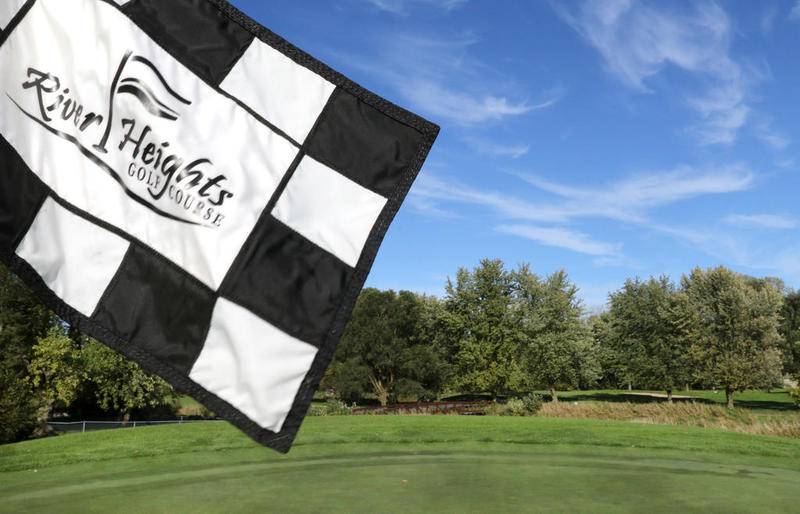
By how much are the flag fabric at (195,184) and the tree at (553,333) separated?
4736 centimetres

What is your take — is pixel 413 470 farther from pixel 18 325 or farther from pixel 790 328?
pixel 790 328

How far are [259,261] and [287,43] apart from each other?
72 centimetres

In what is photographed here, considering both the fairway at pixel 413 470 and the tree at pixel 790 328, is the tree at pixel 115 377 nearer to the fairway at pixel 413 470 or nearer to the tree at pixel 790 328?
the fairway at pixel 413 470

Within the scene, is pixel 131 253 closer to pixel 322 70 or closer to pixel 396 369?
pixel 322 70

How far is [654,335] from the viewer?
168 feet

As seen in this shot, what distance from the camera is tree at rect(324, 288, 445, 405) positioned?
51750 millimetres

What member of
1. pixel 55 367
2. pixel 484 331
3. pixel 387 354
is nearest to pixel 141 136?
pixel 55 367

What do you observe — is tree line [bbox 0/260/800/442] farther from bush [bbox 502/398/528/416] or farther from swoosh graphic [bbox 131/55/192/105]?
swoosh graphic [bbox 131/55/192/105]

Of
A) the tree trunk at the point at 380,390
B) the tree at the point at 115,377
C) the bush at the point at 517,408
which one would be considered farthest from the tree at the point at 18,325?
the tree trunk at the point at 380,390

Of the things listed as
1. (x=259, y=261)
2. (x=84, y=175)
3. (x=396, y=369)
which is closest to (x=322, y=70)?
(x=259, y=261)

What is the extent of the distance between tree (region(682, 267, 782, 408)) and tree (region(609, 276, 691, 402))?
1.31m

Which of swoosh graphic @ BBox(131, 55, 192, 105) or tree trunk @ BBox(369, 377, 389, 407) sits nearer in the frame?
swoosh graphic @ BBox(131, 55, 192, 105)

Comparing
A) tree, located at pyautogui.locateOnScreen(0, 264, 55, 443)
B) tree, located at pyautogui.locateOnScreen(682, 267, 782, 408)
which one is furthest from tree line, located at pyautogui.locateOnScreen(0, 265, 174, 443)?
tree, located at pyautogui.locateOnScreen(682, 267, 782, 408)

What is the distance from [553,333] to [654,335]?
8780mm
